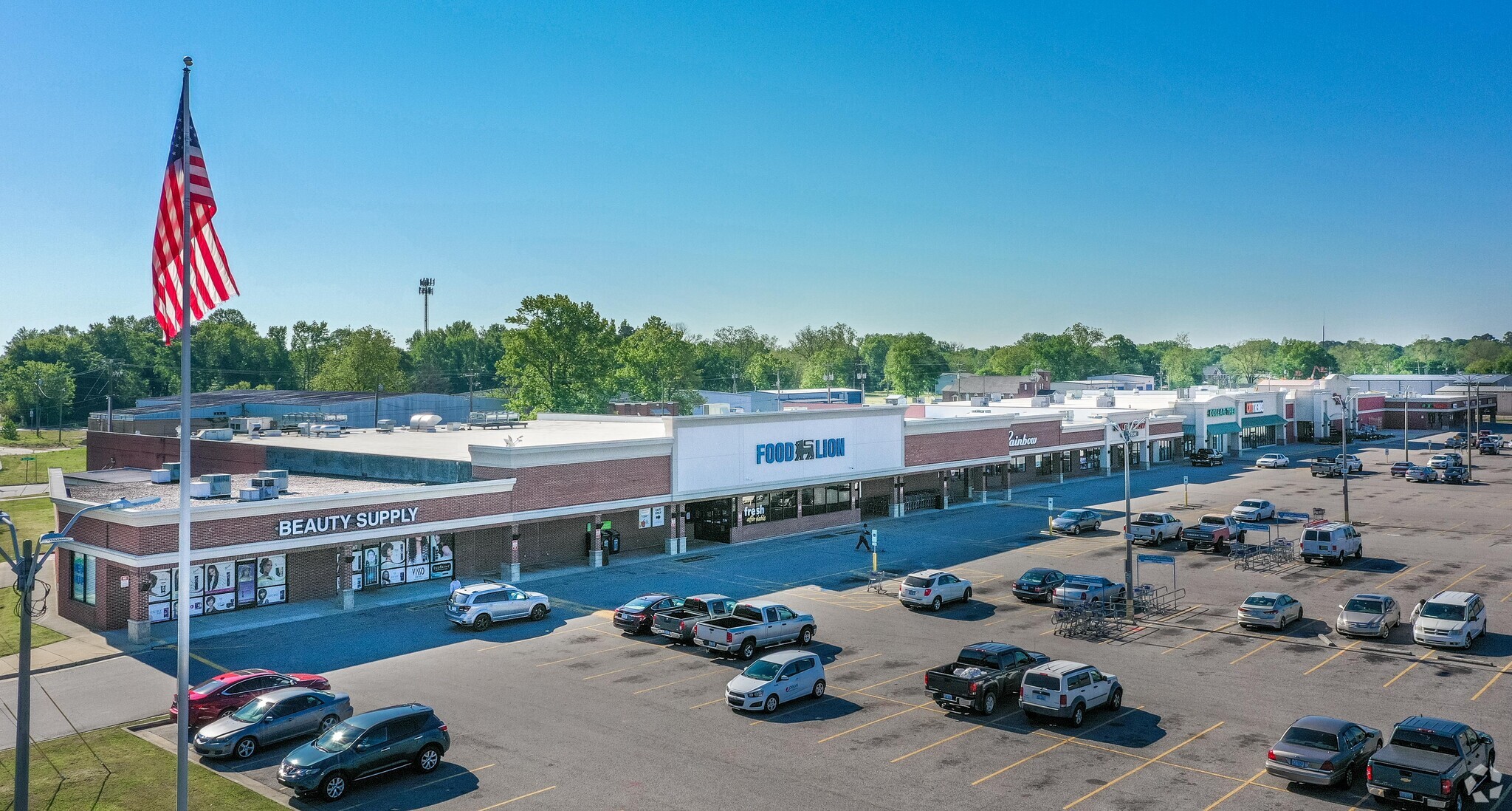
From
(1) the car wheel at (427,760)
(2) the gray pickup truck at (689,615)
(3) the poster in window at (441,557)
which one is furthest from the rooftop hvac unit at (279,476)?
(1) the car wheel at (427,760)

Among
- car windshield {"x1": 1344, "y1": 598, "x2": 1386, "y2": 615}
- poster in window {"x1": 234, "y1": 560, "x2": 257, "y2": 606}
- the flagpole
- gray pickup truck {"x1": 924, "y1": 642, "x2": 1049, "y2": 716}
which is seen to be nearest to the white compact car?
gray pickup truck {"x1": 924, "y1": 642, "x2": 1049, "y2": 716}

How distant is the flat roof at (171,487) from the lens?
41938 millimetres

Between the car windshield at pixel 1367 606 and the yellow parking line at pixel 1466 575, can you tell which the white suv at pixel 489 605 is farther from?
the yellow parking line at pixel 1466 575

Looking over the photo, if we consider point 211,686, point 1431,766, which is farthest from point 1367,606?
point 211,686

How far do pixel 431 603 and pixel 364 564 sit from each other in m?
3.98

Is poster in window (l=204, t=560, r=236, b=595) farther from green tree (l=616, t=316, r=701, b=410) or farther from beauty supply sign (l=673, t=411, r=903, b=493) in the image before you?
green tree (l=616, t=316, r=701, b=410)

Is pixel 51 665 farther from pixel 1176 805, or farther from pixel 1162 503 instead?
pixel 1162 503

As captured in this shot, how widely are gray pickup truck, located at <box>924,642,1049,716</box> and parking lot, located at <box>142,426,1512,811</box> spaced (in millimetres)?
504

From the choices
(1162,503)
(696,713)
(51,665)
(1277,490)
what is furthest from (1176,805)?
(1277,490)

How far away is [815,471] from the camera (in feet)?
201

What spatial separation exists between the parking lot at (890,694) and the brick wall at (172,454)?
82.2 feet

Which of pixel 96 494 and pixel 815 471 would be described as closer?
pixel 96 494

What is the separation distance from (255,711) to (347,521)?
52.8 feet

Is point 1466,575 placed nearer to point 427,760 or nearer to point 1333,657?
point 1333,657
